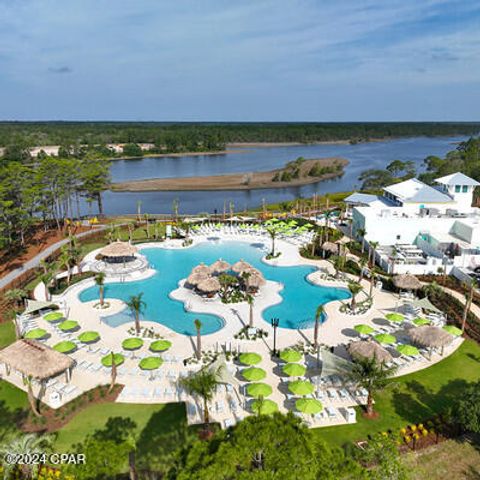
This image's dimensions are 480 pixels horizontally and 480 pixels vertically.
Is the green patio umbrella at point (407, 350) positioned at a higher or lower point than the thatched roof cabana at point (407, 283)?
lower

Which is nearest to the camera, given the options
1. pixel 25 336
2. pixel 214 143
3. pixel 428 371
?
pixel 428 371

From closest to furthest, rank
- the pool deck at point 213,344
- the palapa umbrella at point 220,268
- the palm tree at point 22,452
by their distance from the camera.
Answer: the palm tree at point 22,452
the pool deck at point 213,344
the palapa umbrella at point 220,268

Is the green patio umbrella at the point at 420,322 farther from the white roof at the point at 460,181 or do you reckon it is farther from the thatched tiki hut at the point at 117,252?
the white roof at the point at 460,181

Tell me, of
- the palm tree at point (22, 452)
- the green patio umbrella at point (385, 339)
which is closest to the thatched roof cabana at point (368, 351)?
the green patio umbrella at point (385, 339)

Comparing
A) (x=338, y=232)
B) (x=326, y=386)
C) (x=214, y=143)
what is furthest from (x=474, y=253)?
(x=214, y=143)

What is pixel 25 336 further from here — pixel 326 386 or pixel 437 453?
Result: pixel 437 453
